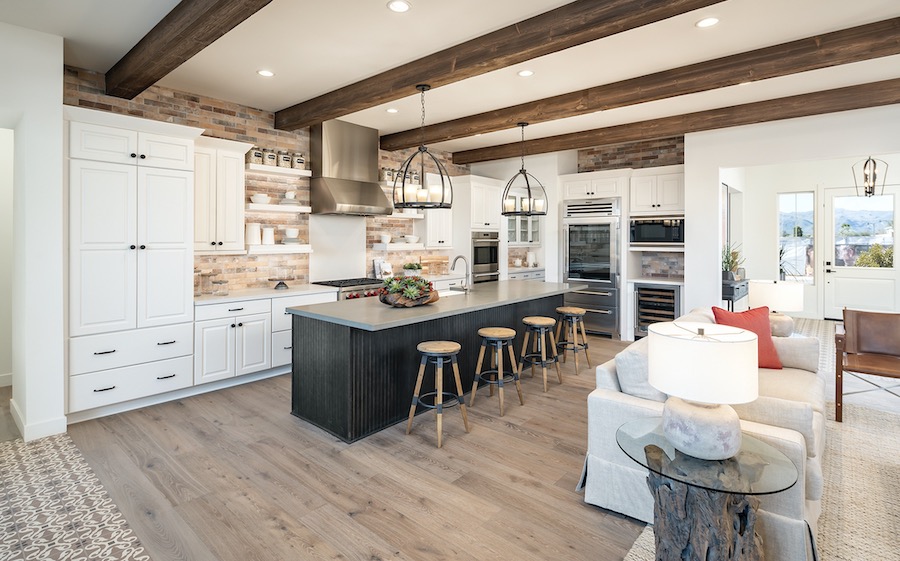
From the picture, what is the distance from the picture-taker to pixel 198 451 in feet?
10.4

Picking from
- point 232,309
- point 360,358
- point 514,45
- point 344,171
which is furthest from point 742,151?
point 232,309

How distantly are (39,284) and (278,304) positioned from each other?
190 cm

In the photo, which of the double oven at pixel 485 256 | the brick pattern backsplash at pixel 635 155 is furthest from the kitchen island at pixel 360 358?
the brick pattern backsplash at pixel 635 155

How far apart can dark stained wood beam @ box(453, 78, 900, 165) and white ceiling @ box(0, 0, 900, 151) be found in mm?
133

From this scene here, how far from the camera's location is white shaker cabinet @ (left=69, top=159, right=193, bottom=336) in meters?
3.61

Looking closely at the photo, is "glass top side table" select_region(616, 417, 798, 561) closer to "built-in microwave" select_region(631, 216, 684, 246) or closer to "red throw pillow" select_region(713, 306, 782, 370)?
"red throw pillow" select_region(713, 306, 782, 370)

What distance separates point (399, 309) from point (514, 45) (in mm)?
2072

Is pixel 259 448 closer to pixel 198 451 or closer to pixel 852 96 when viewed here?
pixel 198 451

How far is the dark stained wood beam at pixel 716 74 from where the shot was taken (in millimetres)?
3268

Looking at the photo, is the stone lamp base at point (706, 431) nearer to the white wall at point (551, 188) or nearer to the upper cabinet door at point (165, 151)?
the upper cabinet door at point (165, 151)

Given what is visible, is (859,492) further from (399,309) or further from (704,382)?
(399,309)

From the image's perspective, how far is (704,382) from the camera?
1731mm

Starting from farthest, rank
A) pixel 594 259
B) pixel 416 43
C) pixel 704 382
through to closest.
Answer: pixel 594 259, pixel 416 43, pixel 704 382

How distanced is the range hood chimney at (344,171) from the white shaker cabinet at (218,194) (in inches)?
36.7
